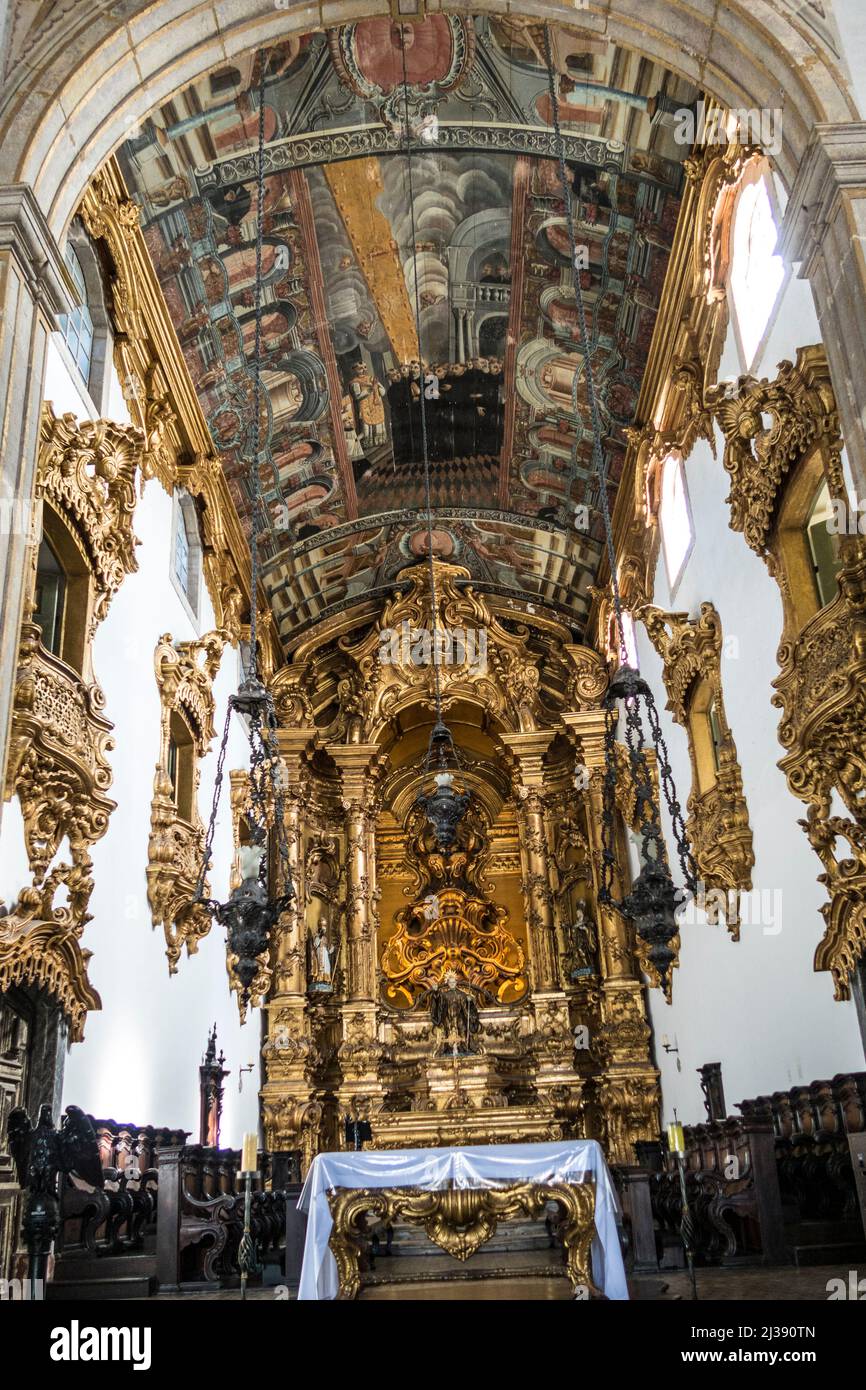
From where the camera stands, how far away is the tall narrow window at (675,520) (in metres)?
12.4

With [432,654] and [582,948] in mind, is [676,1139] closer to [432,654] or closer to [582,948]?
[582,948]

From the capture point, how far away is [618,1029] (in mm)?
15648

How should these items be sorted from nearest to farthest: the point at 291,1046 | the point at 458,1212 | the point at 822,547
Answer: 1. the point at 458,1212
2. the point at 822,547
3. the point at 291,1046

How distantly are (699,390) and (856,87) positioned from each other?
4.77 metres

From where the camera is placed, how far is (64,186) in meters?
6.91

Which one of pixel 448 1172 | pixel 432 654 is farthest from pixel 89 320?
pixel 432 654

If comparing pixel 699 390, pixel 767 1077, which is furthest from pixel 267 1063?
pixel 699 390

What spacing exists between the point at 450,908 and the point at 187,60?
13.0 meters

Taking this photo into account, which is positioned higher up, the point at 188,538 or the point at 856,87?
the point at 188,538

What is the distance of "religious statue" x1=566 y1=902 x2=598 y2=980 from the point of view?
55.4 feet

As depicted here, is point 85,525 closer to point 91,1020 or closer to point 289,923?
point 91,1020

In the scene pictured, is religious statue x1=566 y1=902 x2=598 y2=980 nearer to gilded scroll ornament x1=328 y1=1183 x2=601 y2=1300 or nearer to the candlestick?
the candlestick

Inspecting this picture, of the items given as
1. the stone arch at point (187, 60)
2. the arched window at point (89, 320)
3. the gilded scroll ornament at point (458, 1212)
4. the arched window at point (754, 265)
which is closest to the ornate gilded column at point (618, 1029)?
the arched window at point (754, 265)

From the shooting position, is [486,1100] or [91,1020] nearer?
[91,1020]
